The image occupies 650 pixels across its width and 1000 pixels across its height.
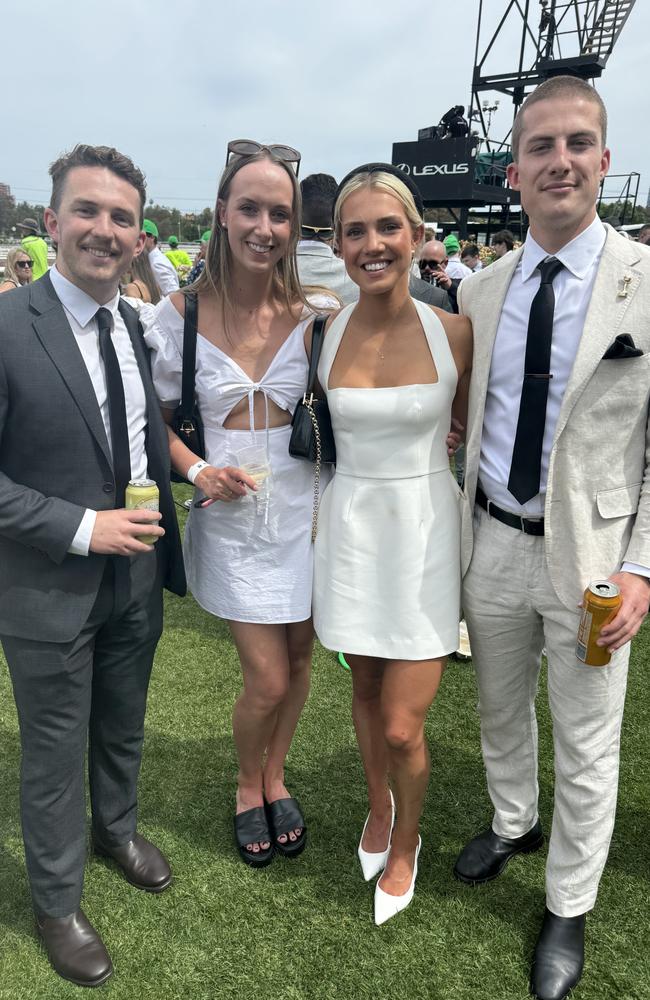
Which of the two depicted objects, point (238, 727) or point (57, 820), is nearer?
point (57, 820)

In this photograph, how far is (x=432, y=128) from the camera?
56.9ft

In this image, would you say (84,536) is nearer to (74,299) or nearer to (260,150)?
(74,299)

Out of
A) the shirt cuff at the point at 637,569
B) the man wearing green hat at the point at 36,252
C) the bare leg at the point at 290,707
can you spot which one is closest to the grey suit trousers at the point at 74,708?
the bare leg at the point at 290,707

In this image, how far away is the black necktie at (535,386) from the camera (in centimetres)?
196

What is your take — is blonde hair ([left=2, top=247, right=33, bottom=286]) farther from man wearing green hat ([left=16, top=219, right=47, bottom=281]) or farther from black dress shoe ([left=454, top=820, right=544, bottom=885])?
black dress shoe ([left=454, top=820, right=544, bottom=885])

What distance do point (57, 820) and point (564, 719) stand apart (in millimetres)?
1588

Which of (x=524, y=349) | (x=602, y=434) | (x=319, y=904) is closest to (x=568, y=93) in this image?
(x=524, y=349)

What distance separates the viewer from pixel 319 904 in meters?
2.48

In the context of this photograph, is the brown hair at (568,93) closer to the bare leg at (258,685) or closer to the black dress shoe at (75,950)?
the bare leg at (258,685)

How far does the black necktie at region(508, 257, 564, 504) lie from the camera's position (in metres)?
1.96

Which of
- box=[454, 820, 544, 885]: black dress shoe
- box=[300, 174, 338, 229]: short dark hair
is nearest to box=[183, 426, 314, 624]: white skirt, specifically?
box=[454, 820, 544, 885]: black dress shoe

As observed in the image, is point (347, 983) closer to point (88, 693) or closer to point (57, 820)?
point (57, 820)

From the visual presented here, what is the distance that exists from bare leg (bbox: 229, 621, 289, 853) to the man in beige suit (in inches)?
28.4

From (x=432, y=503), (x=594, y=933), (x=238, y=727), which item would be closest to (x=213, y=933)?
(x=238, y=727)
